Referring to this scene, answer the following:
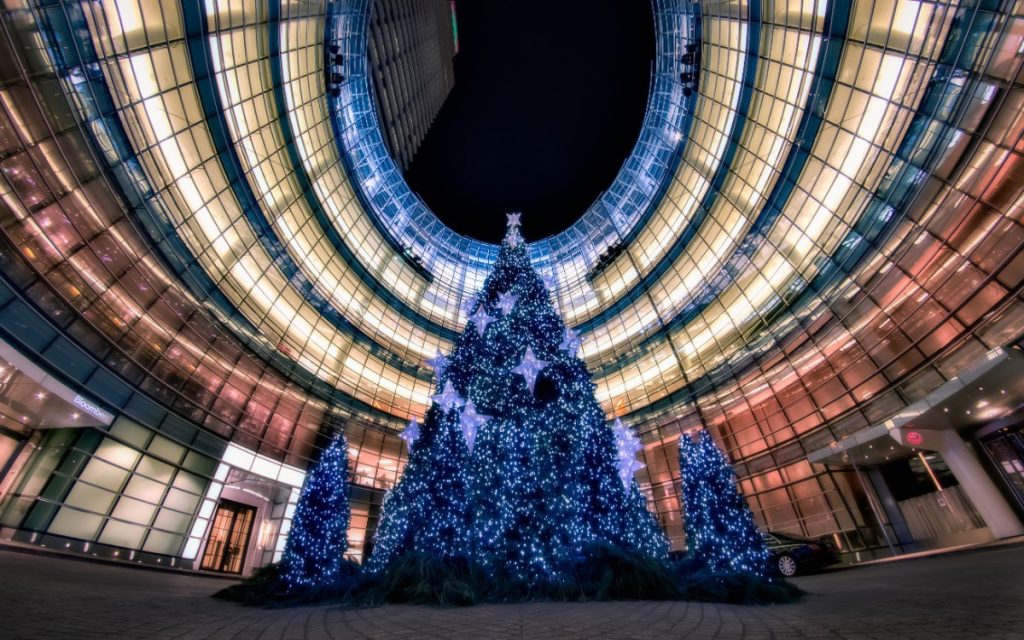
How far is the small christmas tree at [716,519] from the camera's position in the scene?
31.4 feet

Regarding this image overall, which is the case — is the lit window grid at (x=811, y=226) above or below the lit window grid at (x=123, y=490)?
above

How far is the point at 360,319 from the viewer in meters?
29.3

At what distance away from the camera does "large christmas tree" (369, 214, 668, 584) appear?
8.70m

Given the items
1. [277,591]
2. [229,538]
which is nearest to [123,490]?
[229,538]

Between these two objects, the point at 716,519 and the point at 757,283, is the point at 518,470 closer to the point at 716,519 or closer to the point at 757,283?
the point at 716,519

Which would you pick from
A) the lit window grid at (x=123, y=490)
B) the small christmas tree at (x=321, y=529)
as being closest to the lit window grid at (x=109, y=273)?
the lit window grid at (x=123, y=490)

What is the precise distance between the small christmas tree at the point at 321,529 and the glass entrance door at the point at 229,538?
11052 mm

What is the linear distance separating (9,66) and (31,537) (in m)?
14.0

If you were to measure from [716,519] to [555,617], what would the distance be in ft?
22.8

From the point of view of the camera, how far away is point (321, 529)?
1015 cm

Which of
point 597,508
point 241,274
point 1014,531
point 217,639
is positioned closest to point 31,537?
point 241,274

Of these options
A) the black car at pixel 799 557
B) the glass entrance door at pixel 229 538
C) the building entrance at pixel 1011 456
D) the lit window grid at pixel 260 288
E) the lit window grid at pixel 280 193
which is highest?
the lit window grid at pixel 280 193

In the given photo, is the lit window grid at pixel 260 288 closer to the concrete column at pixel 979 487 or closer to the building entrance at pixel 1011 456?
the concrete column at pixel 979 487

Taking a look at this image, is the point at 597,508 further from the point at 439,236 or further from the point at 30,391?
the point at 439,236
